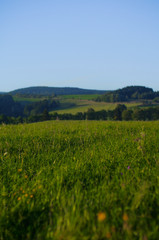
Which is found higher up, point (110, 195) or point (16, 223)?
point (110, 195)

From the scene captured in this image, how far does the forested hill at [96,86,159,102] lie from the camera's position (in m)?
151

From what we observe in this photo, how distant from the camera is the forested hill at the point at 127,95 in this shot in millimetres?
151375

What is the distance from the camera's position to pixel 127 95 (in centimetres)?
17338

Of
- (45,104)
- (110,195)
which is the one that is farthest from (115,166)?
(45,104)

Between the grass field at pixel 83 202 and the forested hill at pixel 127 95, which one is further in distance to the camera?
the forested hill at pixel 127 95

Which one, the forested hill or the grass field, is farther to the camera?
the forested hill

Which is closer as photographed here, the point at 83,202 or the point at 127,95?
the point at 83,202

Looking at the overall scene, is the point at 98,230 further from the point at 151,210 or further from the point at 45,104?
the point at 45,104

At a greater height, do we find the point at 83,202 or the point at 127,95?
the point at 127,95

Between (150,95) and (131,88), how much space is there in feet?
106

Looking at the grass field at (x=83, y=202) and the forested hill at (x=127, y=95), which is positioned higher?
the forested hill at (x=127, y=95)

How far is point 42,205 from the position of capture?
2.41 m

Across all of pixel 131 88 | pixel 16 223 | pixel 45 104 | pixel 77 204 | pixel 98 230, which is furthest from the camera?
pixel 131 88

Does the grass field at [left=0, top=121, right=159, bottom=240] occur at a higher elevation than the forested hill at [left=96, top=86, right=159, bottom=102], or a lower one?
lower
